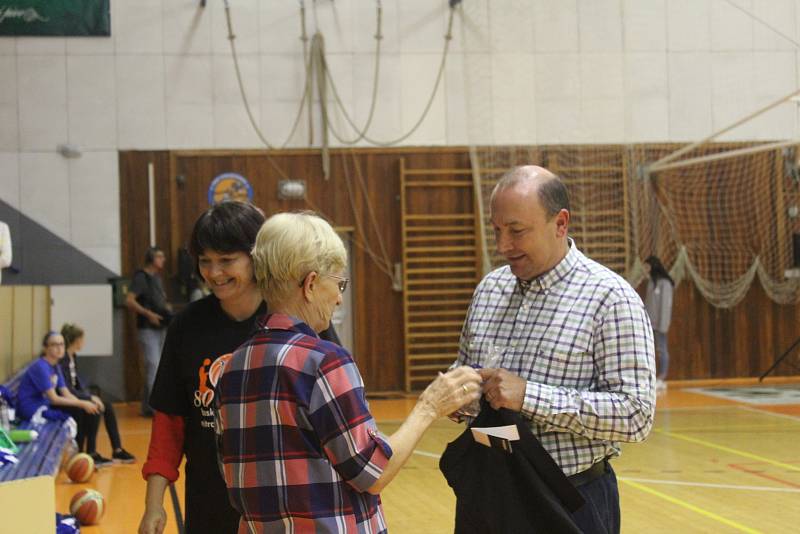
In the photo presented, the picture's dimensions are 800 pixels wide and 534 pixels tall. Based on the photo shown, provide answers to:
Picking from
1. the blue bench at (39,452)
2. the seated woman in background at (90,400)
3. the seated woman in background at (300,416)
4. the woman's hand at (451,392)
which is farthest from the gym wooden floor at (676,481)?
the seated woman in background at (300,416)

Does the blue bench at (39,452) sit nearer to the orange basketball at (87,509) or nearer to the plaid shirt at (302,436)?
the orange basketball at (87,509)

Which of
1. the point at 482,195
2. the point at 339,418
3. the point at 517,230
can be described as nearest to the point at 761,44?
the point at 482,195

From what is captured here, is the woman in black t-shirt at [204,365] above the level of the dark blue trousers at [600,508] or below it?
above

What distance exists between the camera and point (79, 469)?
24.3 feet

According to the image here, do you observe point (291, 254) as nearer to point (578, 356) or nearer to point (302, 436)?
point (302, 436)

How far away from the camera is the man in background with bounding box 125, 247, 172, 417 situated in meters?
11.5

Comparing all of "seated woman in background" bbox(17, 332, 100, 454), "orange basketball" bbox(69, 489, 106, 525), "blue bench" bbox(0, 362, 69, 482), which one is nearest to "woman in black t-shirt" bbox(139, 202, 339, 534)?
"blue bench" bbox(0, 362, 69, 482)

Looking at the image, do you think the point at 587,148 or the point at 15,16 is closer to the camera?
the point at 15,16

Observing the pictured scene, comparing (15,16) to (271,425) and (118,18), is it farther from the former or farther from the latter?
(271,425)

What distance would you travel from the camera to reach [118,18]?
12.5 meters

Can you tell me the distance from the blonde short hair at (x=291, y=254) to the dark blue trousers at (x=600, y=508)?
938mm

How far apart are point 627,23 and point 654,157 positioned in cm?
184

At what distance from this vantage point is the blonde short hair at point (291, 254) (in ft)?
6.92

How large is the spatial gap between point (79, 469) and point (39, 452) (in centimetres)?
108
